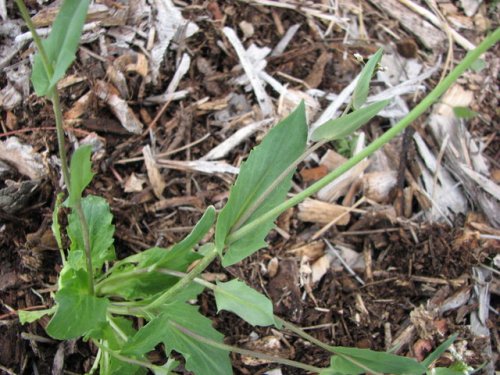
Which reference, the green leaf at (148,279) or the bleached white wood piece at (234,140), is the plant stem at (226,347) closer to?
the green leaf at (148,279)

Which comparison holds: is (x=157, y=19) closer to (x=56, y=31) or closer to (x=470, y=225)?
(x=56, y=31)

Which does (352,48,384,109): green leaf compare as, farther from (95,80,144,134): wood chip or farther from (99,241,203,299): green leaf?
(95,80,144,134): wood chip

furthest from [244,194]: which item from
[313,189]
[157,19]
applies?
[157,19]

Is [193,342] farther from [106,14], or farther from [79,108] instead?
[106,14]

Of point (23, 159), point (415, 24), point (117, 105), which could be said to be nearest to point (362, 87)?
point (117, 105)

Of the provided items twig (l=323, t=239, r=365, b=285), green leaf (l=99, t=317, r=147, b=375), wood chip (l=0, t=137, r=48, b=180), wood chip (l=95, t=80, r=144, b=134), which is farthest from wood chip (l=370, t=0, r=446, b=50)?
green leaf (l=99, t=317, r=147, b=375)

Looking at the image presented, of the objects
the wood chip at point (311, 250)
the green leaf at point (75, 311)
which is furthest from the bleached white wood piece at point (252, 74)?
the green leaf at point (75, 311)
